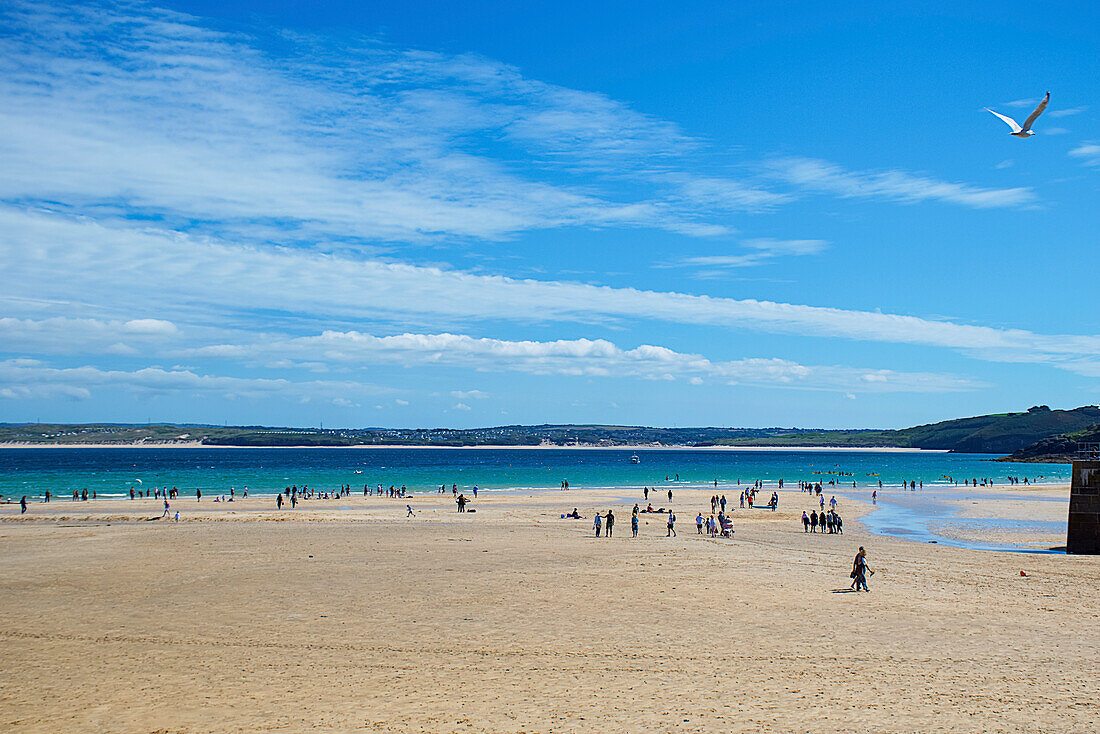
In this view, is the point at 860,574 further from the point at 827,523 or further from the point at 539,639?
the point at 827,523

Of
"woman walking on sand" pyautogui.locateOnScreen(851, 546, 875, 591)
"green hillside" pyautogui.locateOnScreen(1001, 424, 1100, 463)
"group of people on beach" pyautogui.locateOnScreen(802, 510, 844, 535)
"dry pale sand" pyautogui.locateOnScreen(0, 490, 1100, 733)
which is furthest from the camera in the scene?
"green hillside" pyautogui.locateOnScreen(1001, 424, 1100, 463)

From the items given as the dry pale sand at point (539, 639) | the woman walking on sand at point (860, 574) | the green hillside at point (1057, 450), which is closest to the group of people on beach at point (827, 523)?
the dry pale sand at point (539, 639)

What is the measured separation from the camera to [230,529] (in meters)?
37.9

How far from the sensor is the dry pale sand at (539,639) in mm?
12055

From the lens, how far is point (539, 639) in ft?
53.6

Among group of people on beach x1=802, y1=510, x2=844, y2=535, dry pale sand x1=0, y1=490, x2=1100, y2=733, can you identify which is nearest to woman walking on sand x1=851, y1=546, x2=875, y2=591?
dry pale sand x1=0, y1=490, x2=1100, y2=733


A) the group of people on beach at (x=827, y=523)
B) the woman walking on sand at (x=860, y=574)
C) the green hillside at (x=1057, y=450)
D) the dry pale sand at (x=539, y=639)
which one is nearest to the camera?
the dry pale sand at (x=539, y=639)

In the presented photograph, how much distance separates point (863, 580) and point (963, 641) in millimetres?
5505

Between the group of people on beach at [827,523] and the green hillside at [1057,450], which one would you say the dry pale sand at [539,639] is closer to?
the group of people on beach at [827,523]

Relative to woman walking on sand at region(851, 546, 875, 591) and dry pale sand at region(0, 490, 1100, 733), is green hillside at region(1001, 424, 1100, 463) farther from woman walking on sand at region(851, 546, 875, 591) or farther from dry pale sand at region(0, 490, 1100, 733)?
woman walking on sand at region(851, 546, 875, 591)

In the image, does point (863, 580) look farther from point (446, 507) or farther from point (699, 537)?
point (446, 507)

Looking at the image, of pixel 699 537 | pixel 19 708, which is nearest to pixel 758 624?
pixel 19 708

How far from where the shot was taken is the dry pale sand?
1205 centimetres

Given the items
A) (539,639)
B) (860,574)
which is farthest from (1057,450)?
(539,639)
